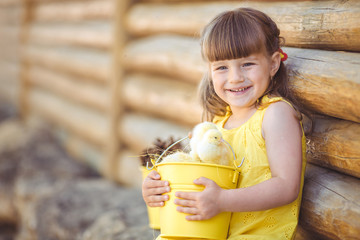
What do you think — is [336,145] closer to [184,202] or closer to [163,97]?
[184,202]

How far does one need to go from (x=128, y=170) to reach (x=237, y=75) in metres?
2.94

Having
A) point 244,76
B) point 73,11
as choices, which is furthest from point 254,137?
point 73,11

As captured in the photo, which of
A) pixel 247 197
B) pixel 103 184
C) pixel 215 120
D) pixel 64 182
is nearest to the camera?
pixel 247 197

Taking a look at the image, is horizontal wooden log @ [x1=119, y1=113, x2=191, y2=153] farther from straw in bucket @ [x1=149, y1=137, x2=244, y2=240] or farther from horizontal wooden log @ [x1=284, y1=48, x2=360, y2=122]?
straw in bucket @ [x1=149, y1=137, x2=244, y2=240]

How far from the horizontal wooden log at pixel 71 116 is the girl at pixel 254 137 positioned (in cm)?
323

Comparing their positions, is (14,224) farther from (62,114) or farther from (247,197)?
(247,197)

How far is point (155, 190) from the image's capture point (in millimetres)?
1957

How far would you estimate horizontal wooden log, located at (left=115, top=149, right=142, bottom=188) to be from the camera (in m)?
4.50

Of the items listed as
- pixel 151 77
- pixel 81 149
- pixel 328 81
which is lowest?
pixel 81 149

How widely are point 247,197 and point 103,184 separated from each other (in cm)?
319

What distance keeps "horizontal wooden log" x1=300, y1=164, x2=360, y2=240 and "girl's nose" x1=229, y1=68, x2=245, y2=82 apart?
0.59 metres

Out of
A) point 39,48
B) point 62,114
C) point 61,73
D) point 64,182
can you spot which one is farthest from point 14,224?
point 39,48

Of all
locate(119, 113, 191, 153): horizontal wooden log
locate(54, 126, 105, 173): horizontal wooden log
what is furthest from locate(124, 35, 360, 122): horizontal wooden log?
locate(54, 126, 105, 173): horizontal wooden log

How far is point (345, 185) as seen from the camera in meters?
1.93
